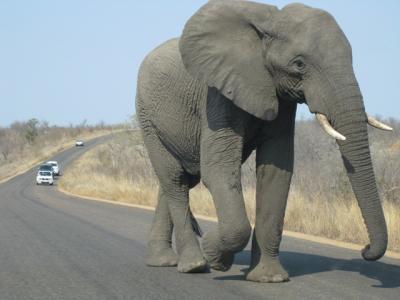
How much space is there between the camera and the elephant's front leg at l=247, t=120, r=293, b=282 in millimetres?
9898

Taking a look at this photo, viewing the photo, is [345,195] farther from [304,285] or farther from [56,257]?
[304,285]

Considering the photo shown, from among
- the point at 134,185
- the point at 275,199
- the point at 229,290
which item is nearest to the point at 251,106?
the point at 275,199

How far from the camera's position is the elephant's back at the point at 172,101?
1052 cm

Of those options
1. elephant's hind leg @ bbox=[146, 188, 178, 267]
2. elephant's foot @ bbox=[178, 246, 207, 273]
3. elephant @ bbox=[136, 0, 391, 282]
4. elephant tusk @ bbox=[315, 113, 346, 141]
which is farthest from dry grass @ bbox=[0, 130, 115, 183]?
elephant tusk @ bbox=[315, 113, 346, 141]

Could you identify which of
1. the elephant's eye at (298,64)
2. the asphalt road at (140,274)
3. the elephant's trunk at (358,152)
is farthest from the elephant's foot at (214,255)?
the elephant's eye at (298,64)

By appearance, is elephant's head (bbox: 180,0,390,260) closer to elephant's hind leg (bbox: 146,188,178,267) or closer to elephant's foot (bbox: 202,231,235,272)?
elephant's foot (bbox: 202,231,235,272)

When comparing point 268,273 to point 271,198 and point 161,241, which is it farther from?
point 161,241

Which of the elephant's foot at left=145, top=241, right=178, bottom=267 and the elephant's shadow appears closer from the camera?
the elephant's shadow

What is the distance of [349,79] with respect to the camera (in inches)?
332

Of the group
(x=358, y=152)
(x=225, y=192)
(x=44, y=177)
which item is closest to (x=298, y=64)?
(x=358, y=152)

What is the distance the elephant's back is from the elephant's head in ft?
2.22

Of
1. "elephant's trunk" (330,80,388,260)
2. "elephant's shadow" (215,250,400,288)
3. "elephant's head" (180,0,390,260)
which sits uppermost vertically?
"elephant's head" (180,0,390,260)

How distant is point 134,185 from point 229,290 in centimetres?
2501

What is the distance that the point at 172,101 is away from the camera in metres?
10.9
